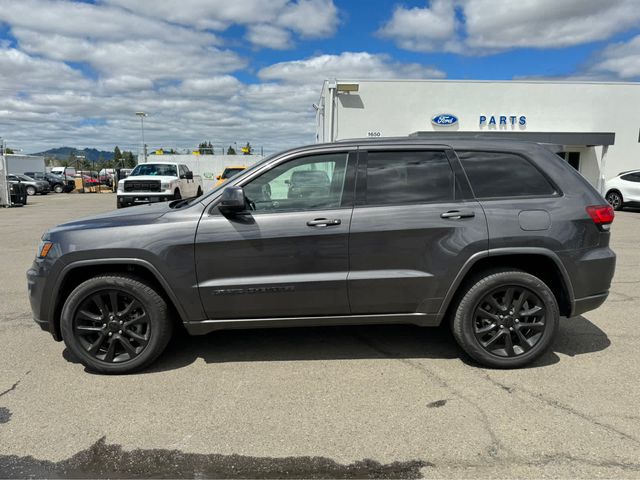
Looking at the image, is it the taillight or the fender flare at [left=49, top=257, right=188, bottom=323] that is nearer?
the fender flare at [left=49, top=257, right=188, bottom=323]

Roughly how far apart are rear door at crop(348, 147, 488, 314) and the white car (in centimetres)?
1653

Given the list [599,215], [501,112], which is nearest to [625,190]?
[501,112]

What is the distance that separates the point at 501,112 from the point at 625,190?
23.5 feet

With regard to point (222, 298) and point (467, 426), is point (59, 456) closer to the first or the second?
point (222, 298)

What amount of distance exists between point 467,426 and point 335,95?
757 inches

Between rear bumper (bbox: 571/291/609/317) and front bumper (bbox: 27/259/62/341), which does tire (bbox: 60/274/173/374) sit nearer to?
front bumper (bbox: 27/259/62/341)

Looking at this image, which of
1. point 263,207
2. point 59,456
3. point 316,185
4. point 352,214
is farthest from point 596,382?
point 59,456

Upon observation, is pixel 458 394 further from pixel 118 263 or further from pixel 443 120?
pixel 443 120

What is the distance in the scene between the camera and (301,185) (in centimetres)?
382

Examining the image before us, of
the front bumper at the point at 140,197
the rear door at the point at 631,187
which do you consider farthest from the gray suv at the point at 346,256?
the rear door at the point at 631,187

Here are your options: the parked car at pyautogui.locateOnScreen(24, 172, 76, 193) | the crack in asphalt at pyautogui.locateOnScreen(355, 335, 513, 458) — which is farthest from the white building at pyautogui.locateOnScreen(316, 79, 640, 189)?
the parked car at pyautogui.locateOnScreen(24, 172, 76, 193)

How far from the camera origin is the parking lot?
104 inches

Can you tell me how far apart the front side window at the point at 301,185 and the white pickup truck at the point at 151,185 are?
1333cm

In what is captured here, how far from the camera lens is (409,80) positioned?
21.3 meters
